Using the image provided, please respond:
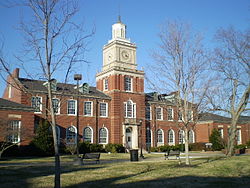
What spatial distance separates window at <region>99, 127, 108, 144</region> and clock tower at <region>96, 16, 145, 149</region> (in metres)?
0.71

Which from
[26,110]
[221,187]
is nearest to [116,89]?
[26,110]

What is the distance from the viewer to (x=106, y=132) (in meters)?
40.3

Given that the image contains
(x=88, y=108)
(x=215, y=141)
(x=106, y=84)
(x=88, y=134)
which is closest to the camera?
(x=88, y=134)

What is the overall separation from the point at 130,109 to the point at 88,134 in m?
7.25

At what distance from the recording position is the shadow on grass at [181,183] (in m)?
10.6

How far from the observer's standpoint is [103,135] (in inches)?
1577

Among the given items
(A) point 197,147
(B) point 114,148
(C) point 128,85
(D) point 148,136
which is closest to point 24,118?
(B) point 114,148

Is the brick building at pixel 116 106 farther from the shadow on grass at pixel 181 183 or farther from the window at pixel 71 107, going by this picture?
the shadow on grass at pixel 181 183

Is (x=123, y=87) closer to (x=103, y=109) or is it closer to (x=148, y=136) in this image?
(x=103, y=109)

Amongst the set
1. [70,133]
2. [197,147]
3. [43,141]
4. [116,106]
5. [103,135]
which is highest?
[116,106]

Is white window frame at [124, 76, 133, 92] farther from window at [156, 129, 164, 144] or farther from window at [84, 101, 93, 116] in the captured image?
window at [156, 129, 164, 144]

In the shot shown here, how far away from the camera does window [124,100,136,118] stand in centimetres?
Result: 4138

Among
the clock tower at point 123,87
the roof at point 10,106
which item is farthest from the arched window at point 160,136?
the roof at point 10,106

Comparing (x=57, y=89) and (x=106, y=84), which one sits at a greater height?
(x=106, y=84)
